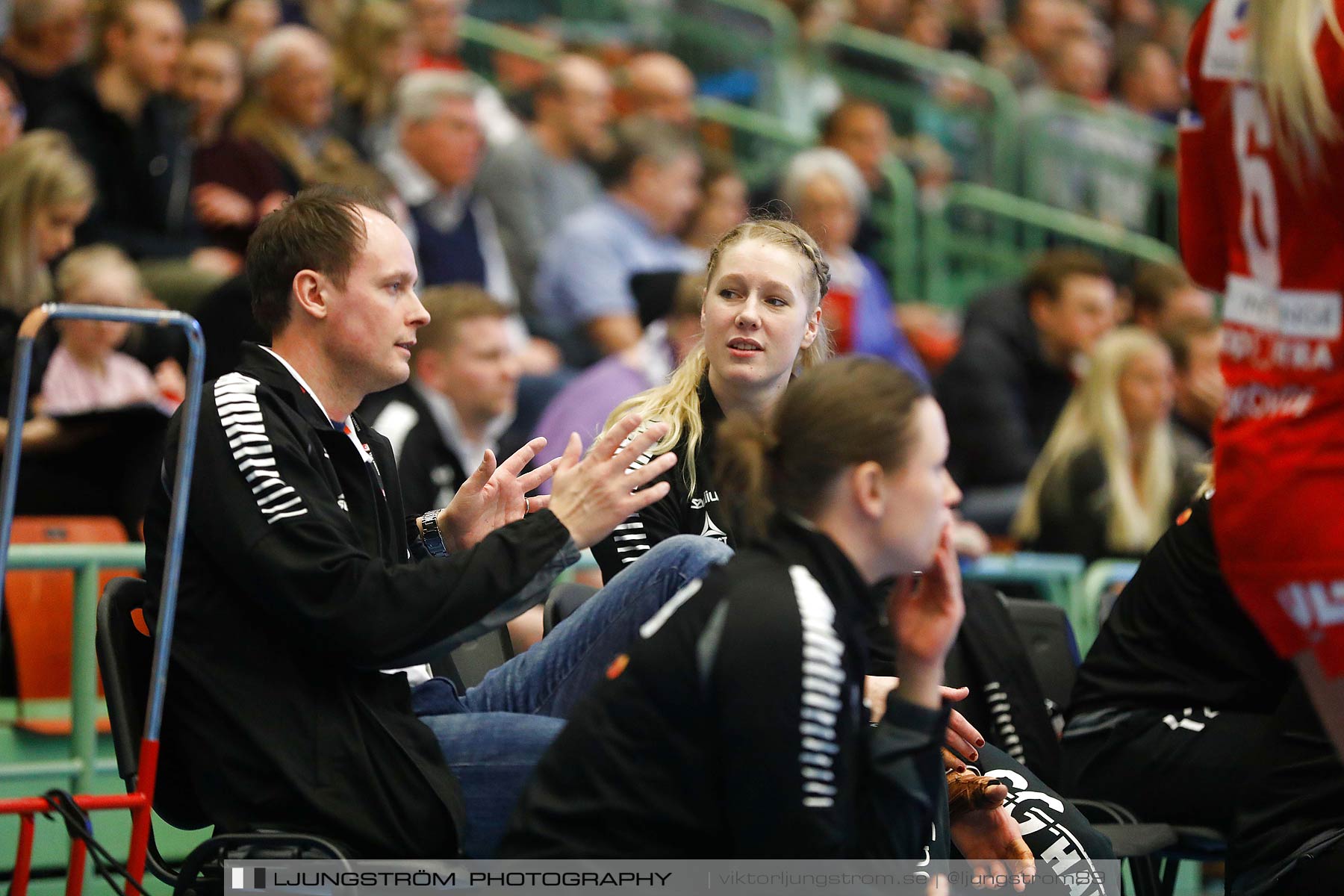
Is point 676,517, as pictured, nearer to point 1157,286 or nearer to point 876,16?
point 1157,286

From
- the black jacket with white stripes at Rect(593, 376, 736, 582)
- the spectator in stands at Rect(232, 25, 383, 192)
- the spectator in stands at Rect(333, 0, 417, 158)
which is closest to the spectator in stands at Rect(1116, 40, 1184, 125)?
the spectator in stands at Rect(333, 0, 417, 158)

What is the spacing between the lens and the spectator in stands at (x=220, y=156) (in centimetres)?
633

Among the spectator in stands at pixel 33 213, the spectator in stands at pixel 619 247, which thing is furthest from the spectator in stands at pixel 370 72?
the spectator in stands at pixel 33 213

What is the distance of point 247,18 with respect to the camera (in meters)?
7.39

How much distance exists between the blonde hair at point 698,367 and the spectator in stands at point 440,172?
10.9ft

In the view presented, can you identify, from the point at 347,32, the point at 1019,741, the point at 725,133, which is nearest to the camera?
the point at 1019,741

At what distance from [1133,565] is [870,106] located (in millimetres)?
4769

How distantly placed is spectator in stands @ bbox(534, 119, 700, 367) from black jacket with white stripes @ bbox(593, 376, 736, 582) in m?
3.83

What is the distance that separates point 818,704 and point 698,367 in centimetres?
164

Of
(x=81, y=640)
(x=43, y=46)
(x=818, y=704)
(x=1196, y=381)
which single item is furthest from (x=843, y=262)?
(x=818, y=704)

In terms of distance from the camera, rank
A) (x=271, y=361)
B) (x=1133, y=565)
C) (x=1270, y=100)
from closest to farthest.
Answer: (x=1270, y=100), (x=271, y=361), (x=1133, y=565)

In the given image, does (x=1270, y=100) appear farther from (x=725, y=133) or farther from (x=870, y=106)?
(x=725, y=133)

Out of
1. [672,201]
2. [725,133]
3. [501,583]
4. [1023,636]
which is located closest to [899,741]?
[501,583]

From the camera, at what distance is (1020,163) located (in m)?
11.2
